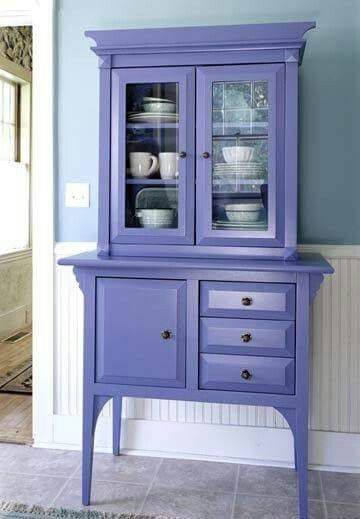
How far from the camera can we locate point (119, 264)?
2.33 metres

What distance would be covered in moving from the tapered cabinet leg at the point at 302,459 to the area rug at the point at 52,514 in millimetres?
537

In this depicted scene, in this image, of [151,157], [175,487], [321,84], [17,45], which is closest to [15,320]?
[17,45]

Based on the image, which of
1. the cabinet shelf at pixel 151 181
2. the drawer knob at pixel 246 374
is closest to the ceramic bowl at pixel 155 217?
the cabinet shelf at pixel 151 181

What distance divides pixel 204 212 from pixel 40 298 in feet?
3.37

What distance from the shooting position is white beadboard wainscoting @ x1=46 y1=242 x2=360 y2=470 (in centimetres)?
273

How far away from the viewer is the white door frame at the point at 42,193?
9.37 ft

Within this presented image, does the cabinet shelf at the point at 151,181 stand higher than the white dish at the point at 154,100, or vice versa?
the white dish at the point at 154,100

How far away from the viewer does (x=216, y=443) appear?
2832 mm

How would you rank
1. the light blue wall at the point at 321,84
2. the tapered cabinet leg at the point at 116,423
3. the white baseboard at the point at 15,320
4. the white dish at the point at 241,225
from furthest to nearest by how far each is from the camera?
the white baseboard at the point at 15,320 → the tapered cabinet leg at the point at 116,423 → the light blue wall at the point at 321,84 → the white dish at the point at 241,225

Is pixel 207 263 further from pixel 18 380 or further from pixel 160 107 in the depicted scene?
pixel 18 380

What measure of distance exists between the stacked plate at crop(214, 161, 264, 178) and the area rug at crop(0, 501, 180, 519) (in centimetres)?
141

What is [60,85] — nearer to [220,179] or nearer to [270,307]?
[220,179]

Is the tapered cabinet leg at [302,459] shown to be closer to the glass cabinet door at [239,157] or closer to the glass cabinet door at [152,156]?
the glass cabinet door at [239,157]

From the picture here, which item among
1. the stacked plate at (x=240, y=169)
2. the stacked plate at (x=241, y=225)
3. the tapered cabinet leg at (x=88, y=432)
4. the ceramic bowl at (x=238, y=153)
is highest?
the ceramic bowl at (x=238, y=153)
